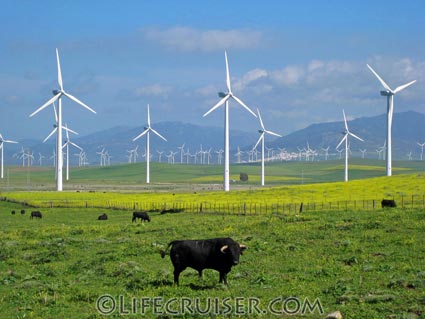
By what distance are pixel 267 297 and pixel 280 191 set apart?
73.1 metres

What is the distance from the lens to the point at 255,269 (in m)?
24.0

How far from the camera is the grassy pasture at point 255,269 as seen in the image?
18.7 metres

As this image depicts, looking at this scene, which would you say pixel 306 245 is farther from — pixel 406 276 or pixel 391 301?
pixel 391 301

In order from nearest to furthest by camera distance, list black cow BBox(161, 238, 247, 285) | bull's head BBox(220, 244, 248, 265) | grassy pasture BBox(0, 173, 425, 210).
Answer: bull's head BBox(220, 244, 248, 265) < black cow BBox(161, 238, 247, 285) < grassy pasture BBox(0, 173, 425, 210)

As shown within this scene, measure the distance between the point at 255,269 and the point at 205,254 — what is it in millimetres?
3747

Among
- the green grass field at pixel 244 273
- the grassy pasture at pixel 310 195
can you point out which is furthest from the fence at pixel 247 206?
the green grass field at pixel 244 273

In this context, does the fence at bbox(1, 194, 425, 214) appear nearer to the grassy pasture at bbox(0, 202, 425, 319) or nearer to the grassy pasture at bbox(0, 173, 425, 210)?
the grassy pasture at bbox(0, 173, 425, 210)

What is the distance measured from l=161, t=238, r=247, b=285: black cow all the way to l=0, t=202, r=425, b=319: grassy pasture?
56cm

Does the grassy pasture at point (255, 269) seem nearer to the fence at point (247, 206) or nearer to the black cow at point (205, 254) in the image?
the black cow at point (205, 254)

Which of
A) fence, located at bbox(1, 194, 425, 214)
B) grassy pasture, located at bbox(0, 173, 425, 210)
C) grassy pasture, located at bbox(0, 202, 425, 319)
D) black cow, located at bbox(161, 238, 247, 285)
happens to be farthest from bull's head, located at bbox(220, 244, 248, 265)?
grassy pasture, located at bbox(0, 173, 425, 210)

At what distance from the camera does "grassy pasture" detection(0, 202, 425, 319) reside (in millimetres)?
18656

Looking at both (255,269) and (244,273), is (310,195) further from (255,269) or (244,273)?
(244,273)

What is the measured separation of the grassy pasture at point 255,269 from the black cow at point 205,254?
563 millimetres

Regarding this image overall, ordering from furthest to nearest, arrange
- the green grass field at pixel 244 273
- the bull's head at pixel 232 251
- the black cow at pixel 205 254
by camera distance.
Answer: the black cow at pixel 205 254, the bull's head at pixel 232 251, the green grass field at pixel 244 273
